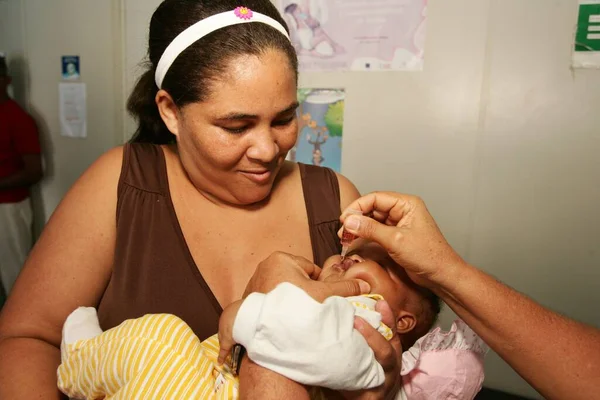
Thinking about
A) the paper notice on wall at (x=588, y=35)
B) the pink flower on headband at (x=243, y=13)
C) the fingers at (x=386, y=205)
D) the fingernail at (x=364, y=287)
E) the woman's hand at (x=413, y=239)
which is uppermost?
the paper notice on wall at (x=588, y=35)

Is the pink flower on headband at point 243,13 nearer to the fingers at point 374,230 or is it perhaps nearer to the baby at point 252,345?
the fingers at point 374,230

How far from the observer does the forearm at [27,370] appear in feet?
3.71

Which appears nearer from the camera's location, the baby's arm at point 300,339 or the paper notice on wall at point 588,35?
the baby's arm at point 300,339

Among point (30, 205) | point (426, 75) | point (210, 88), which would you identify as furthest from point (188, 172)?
point (30, 205)

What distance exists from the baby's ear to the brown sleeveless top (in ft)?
1.01

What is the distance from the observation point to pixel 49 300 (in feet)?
4.08

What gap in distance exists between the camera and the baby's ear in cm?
129

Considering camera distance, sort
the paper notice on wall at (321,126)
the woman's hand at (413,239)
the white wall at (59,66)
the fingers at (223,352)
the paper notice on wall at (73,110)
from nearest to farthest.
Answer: the fingers at (223,352) → the woman's hand at (413,239) → the paper notice on wall at (321,126) → the white wall at (59,66) → the paper notice on wall at (73,110)

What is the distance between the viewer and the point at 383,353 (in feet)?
3.30

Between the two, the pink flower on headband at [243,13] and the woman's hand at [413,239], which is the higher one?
the pink flower on headband at [243,13]

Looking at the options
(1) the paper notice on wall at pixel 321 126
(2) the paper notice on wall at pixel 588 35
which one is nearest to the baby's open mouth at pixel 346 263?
(1) the paper notice on wall at pixel 321 126

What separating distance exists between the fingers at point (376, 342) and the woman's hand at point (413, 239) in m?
0.22

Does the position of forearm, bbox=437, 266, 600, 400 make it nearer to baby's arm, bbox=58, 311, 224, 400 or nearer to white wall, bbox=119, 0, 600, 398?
baby's arm, bbox=58, 311, 224, 400

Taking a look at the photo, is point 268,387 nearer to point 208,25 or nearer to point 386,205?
point 386,205
